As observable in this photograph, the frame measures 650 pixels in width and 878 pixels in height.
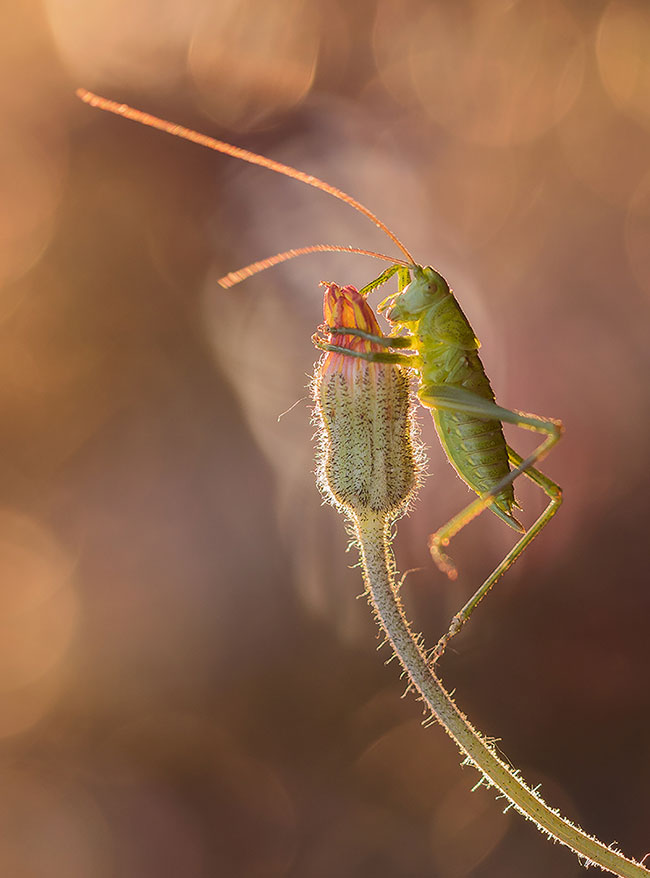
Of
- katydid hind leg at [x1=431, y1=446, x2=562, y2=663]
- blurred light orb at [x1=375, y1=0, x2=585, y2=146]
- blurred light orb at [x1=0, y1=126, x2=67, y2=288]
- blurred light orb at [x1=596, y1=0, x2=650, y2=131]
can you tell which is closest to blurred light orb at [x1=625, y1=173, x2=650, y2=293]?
blurred light orb at [x1=596, y1=0, x2=650, y2=131]

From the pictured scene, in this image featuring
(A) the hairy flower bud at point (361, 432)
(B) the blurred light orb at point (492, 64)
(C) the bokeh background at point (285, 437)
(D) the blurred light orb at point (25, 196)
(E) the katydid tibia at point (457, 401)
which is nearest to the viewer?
(A) the hairy flower bud at point (361, 432)

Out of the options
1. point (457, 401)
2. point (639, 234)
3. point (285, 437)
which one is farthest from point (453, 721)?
point (639, 234)

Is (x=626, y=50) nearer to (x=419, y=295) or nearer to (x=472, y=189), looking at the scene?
(x=472, y=189)

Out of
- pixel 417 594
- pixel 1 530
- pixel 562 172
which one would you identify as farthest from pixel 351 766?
pixel 562 172

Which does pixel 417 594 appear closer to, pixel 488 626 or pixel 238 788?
pixel 488 626

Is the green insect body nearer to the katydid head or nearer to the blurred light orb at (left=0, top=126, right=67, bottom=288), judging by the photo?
the katydid head

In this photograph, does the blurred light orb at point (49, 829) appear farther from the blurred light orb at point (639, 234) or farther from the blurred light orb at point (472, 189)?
the blurred light orb at point (639, 234)

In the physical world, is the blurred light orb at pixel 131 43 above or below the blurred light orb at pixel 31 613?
above

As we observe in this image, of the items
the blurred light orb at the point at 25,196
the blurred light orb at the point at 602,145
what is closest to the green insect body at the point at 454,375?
the blurred light orb at the point at 25,196
